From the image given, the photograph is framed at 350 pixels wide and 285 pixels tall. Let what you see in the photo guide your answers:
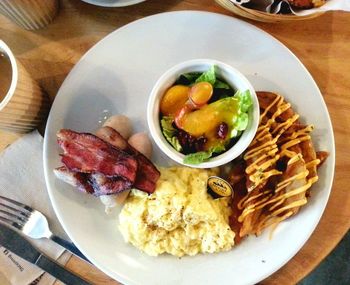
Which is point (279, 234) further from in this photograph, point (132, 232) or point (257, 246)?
point (132, 232)

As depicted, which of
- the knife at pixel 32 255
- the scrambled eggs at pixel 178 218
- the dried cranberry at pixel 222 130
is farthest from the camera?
the knife at pixel 32 255

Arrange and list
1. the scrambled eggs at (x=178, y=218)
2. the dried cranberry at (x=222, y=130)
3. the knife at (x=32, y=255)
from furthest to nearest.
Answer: the knife at (x=32, y=255)
the scrambled eggs at (x=178, y=218)
the dried cranberry at (x=222, y=130)

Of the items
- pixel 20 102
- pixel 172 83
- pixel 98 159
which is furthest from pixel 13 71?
pixel 172 83

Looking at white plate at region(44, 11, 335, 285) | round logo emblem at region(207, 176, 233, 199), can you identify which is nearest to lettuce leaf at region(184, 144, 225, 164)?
round logo emblem at region(207, 176, 233, 199)

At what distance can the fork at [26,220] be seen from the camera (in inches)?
61.7

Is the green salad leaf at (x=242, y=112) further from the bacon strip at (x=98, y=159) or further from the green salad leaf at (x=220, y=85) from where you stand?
the bacon strip at (x=98, y=159)

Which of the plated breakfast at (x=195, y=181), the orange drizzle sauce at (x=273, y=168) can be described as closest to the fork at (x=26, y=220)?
the plated breakfast at (x=195, y=181)

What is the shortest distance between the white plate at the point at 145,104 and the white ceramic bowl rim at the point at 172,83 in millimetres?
143

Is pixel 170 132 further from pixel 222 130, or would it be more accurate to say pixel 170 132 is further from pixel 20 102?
pixel 20 102

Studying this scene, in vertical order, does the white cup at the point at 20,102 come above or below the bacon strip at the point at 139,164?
above

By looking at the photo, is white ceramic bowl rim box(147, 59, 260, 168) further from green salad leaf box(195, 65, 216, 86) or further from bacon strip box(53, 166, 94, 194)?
bacon strip box(53, 166, 94, 194)

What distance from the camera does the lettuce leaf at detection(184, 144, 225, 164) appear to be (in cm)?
137

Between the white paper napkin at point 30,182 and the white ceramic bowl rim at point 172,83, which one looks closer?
the white ceramic bowl rim at point 172,83

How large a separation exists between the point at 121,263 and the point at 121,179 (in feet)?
0.89
